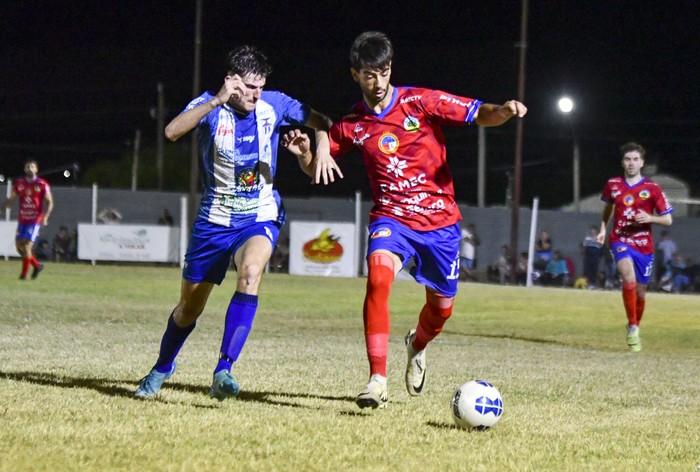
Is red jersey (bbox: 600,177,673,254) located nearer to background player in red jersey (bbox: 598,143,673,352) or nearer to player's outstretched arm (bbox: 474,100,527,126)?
background player in red jersey (bbox: 598,143,673,352)

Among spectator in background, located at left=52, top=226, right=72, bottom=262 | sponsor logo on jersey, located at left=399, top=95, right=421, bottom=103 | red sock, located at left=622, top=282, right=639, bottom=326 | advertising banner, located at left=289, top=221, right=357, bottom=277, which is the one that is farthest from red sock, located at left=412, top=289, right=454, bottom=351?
spectator in background, located at left=52, top=226, right=72, bottom=262

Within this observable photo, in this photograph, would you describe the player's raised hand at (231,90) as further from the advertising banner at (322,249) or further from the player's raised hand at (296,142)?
the advertising banner at (322,249)

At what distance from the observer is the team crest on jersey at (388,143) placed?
6250 mm

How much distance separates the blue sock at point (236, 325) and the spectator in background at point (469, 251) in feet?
69.3

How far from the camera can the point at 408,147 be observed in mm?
6254

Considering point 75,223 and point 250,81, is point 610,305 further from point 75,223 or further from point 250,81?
point 75,223

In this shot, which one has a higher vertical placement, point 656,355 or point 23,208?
point 23,208

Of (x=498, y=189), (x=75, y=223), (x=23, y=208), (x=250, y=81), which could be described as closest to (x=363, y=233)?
(x=75, y=223)

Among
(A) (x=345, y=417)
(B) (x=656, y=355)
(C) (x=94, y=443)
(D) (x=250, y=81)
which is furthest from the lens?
(B) (x=656, y=355)

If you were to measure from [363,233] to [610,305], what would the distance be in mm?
10247

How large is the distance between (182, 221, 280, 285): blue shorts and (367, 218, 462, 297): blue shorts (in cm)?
63

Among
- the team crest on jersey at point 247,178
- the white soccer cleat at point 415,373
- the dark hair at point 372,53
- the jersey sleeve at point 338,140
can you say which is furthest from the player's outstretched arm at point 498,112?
the white soccer cleat at point 415,373

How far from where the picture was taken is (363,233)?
2797 cm

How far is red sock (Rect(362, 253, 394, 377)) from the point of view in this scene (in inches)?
231
